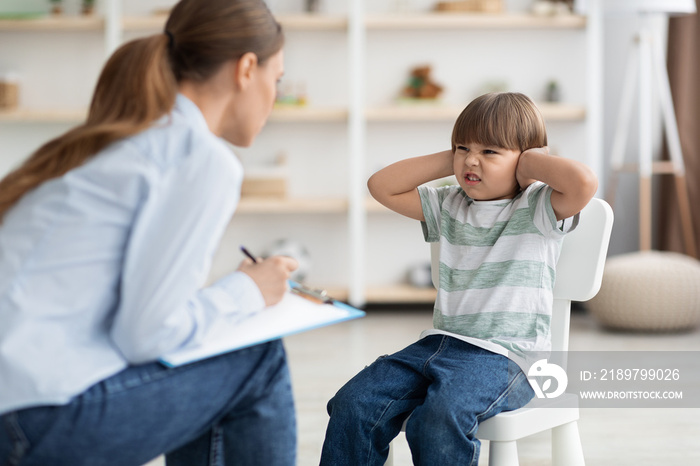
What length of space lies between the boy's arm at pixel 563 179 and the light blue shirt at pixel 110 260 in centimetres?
55

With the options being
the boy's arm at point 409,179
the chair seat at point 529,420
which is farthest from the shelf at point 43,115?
the chair seat at point 529,420

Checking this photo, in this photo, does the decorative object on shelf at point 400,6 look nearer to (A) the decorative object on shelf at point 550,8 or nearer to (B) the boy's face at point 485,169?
(A) the decorative object on shelf at point 550,8

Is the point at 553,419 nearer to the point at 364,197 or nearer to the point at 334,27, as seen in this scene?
the point at 364,197

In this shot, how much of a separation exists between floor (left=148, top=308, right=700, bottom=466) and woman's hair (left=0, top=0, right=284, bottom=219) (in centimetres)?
99

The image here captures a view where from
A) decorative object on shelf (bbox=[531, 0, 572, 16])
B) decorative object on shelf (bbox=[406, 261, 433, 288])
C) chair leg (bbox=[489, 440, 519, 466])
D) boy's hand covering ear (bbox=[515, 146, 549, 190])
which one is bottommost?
decorative object on shelf (bbox=[406, 261, 433, 288])

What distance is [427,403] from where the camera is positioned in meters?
1.18

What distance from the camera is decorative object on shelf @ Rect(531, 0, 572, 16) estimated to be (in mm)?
3646

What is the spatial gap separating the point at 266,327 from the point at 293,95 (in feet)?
9.76

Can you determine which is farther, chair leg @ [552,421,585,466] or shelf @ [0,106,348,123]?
shelf @ [0,106,348,123]

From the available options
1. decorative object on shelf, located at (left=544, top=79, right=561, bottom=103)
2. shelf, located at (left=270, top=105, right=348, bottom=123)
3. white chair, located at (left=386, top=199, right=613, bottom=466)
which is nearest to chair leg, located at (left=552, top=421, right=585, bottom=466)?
white chair, located at (left=386, top=199, right=613, bottom=466)

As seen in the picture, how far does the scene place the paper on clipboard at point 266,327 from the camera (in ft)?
3.15

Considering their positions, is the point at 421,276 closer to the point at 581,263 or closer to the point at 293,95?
the point at 293,95

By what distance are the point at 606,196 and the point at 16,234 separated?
10.9 feet

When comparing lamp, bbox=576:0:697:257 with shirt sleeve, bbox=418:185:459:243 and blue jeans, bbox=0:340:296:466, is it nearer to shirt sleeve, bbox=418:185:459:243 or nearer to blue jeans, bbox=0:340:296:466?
shirt sleeve, bbox=418:185:459:243
